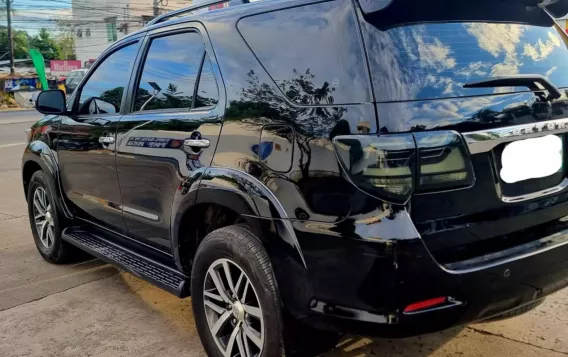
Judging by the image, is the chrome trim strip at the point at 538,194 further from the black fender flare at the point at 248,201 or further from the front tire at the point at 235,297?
the front tire at the point at 235,297

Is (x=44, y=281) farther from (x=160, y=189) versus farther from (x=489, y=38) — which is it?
(x=489, y=38)

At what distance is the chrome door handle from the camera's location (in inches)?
113

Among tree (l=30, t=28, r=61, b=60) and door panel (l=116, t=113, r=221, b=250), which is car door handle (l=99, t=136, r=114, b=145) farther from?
tree (l=30, t=28, r=61, b=60)

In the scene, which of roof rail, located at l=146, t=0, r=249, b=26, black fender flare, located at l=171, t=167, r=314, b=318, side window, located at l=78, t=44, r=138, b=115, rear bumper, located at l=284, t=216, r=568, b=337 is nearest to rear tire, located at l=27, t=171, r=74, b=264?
side window, located at l=78, t=44, r=138, b=115

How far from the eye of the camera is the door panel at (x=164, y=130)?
118 inches

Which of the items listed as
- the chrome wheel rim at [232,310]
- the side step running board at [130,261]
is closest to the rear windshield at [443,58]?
the chrome wheel rim at [232,310]

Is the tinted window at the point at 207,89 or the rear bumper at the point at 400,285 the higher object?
the tinted window at the point at 207,89

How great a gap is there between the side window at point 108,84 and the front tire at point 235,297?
1.56 metres

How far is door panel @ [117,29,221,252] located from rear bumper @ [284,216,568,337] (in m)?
0.93

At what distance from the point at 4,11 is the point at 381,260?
58192mm

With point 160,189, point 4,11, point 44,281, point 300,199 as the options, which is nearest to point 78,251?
point 44,281

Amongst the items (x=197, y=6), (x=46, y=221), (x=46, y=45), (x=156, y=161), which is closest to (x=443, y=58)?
(x=197, y=6)

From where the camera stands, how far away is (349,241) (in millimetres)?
2166

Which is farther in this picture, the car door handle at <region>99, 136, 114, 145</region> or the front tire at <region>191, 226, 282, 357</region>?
the car door handle at <region>99, 136, 114, 145</region>
